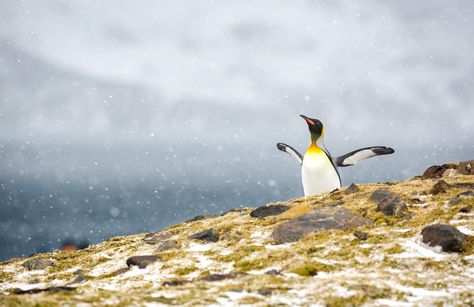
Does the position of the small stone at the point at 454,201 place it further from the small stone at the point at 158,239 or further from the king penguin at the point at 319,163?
the small stone at the point at 158,239

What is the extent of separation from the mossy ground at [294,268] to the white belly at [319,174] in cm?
515

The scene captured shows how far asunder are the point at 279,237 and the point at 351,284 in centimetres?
707

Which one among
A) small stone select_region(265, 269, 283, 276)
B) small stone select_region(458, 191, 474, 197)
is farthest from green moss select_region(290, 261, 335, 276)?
small stone select_region(458, 191, 474, 197)

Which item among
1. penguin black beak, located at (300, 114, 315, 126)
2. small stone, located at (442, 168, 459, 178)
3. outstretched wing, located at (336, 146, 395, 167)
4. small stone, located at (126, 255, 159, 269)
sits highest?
penguin black beak, located at (300, 114, 315, 126)

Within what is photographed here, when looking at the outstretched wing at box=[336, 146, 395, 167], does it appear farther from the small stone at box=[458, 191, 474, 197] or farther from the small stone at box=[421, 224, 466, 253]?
the small stone at box=[421, 224, 466, 253]

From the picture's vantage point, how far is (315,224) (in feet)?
61.0

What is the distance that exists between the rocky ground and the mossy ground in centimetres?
4

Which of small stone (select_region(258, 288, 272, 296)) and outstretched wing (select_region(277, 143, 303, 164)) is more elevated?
outstretched wing (select_region(277, 143, 303, 164))

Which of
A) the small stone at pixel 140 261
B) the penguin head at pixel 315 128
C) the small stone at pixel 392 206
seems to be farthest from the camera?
the penguin head at pixel 315 128

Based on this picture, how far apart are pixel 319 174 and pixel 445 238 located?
15477 mm

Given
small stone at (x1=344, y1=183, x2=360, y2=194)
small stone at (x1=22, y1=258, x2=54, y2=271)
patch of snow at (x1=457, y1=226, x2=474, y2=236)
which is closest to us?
patch of snow at (x1=457, y1=226, x2=474, y2=236)

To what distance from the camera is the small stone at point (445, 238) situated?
14.6m

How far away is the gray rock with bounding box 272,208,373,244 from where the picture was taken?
1798 cm

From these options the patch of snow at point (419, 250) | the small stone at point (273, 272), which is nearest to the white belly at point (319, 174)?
the patch of snow at point (419, 250)
